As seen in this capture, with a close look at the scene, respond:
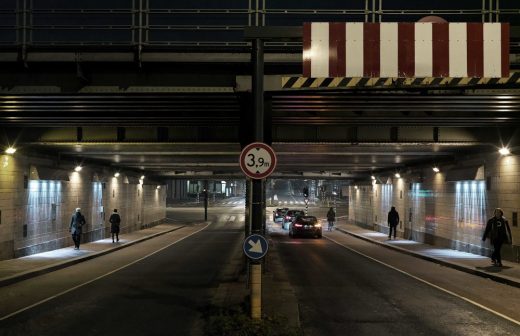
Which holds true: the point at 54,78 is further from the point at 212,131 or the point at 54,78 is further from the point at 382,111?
the point at 382,111

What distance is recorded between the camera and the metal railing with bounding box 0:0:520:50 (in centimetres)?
1277

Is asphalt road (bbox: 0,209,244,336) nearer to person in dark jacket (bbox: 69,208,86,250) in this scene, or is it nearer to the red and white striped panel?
person in dark jacket (bbox: 69,208,86,250)

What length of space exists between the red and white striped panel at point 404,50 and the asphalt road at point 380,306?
4.51 metres

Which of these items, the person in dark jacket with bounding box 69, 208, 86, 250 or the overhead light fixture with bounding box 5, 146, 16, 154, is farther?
the person in dark jacket with bounding box 69, 208, 86, 250

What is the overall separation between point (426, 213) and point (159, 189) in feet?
95.4

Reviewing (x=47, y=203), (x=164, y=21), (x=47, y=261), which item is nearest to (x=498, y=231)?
(x=164, y=21)

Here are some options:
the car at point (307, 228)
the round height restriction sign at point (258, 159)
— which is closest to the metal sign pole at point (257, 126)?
the round height restriction sign at point (258, 159)

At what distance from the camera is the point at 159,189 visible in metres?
51.4

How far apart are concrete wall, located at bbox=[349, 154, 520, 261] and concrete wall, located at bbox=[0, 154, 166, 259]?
16.4 metres

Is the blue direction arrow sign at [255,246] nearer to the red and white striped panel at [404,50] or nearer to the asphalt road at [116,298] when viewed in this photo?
the asphalt road at [116,298]

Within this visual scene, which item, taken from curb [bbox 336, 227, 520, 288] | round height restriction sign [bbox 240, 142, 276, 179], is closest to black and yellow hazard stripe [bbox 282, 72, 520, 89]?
round height restriction sign [bbox 240, 142, 276, 179]

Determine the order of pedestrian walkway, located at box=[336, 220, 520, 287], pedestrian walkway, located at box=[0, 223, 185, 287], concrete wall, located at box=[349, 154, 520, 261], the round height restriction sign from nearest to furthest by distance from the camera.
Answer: the round height restriction sign → pedestrian walkway, located at box=[336, 220, 520, 287] → pedestrian walkway, located at box=[0, 223, 185, 287] → concrete wall, located at box=[349, 154, 520, 261]

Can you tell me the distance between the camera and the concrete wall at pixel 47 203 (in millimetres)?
19281

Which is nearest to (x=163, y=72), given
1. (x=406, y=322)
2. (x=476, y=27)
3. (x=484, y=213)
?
(x=476, y=27)
